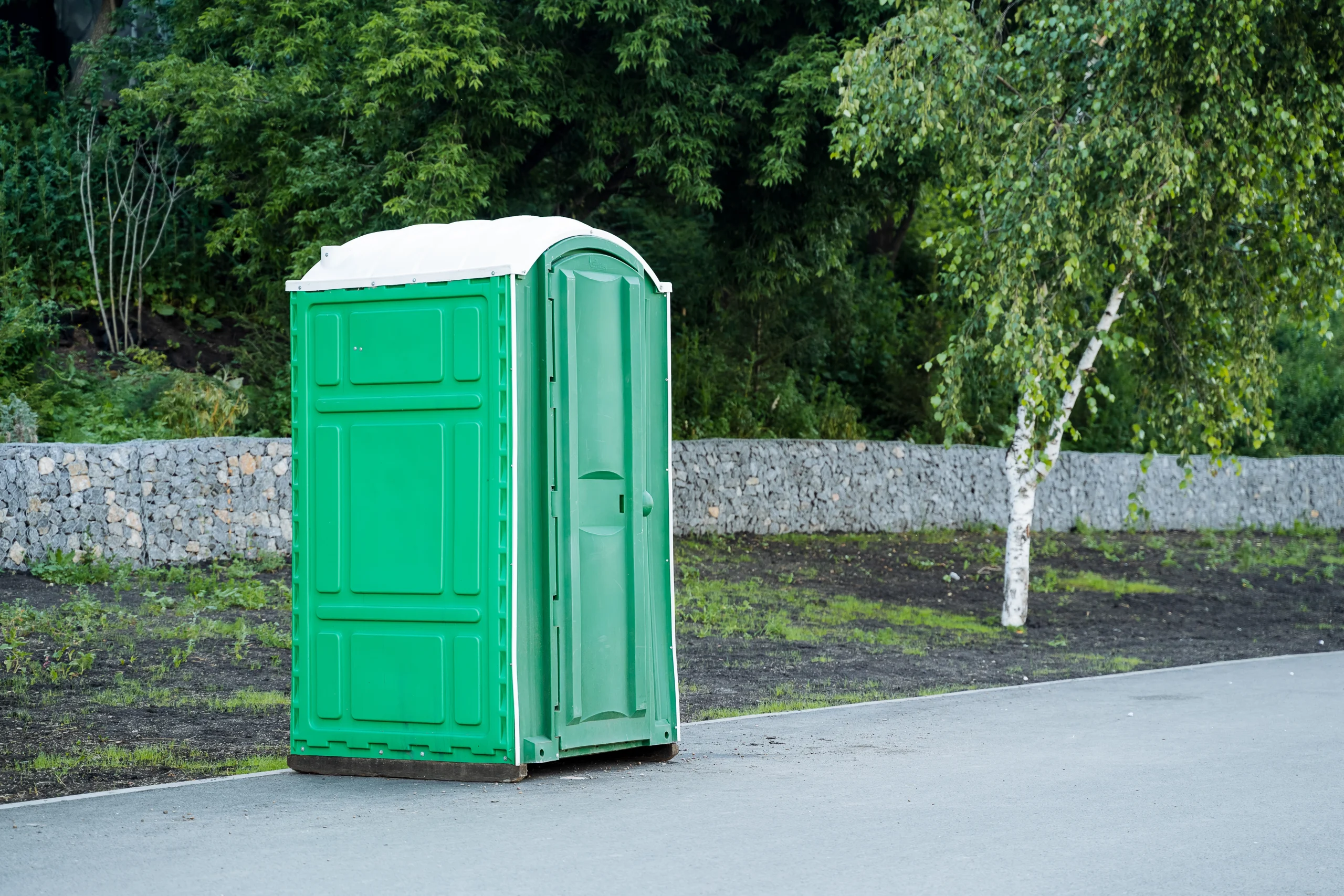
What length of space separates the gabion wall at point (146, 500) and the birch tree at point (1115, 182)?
7510 mm

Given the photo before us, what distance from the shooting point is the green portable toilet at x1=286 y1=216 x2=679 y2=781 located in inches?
274

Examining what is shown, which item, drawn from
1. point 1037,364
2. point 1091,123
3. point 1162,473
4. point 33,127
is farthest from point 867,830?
point 1162,473

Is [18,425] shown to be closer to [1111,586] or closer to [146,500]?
[146,500]

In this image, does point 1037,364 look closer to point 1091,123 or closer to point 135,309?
point 1091,123

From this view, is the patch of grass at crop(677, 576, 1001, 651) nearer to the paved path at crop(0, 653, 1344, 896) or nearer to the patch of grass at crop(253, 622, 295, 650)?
the patch of grass at crop(253, 622, 295, 650)

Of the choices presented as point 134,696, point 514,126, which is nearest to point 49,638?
point 134,696

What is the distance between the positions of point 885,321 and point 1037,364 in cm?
1485

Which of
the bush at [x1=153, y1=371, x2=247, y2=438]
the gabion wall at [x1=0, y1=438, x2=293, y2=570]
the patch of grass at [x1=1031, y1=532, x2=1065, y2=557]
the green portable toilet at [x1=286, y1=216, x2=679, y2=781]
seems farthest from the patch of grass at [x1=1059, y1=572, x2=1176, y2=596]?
the green portable toilet at [x1=286, y1=216, x2=679, y2=781]

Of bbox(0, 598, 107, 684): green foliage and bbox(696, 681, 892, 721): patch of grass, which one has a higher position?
bbox(0, 598, 107, 684): green foliage

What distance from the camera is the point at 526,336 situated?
23.0 ft

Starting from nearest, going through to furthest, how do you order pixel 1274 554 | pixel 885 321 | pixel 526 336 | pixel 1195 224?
pixel 526 336
pixel 1195 224
pixel 1274 554
pixel 885 321

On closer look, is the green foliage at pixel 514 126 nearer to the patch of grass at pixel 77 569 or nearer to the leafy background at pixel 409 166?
the leafy background at pixel 409 166

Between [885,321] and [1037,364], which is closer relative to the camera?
[1037,364]

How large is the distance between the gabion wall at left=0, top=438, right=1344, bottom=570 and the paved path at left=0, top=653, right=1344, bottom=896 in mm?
9104
